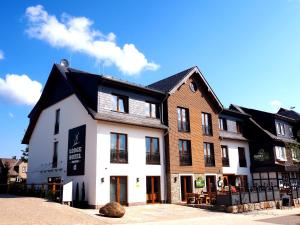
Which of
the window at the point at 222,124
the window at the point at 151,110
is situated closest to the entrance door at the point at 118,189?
the window at the point at 151,110

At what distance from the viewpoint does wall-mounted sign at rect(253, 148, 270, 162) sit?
3381 cm

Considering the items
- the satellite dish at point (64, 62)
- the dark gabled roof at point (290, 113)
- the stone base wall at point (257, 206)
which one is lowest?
the stone base wall at point (257, 206)

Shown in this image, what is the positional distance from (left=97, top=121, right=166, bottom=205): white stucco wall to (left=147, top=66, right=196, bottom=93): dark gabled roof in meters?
4.43

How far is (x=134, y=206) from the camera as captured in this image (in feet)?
71.2

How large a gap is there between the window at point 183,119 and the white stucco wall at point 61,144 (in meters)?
8.36

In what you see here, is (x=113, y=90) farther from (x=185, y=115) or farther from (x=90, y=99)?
(x=185, y=115)

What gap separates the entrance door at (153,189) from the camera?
23.5m

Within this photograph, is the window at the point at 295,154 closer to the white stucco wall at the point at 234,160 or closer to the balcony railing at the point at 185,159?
the white stucco wall at the point at 234,160

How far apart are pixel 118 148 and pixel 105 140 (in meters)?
1.25

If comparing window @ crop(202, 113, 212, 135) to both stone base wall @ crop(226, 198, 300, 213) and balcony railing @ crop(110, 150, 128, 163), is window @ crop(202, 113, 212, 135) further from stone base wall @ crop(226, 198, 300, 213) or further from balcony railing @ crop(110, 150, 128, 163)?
balcony railing @ crop(110, 150, 128, 163)

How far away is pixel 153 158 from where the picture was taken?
24.2 m

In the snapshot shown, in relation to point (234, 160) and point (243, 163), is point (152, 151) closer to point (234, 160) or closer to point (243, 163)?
point (234, 160)

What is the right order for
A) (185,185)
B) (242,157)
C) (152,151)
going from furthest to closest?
(242,157)
(185,185)
(152,151)

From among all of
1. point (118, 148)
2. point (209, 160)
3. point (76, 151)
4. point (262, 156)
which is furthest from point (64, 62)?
point (262, 156)
